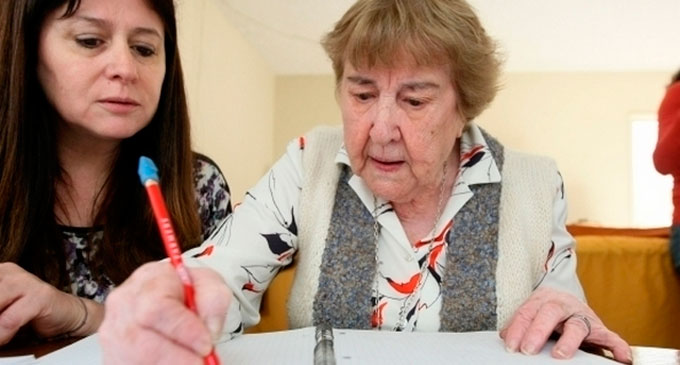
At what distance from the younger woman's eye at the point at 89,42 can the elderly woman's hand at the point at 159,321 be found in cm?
62

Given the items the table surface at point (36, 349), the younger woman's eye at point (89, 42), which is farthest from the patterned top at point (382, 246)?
the younger woman's eye at point (89, 42)

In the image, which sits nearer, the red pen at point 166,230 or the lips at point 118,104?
the red pen at point 166,230

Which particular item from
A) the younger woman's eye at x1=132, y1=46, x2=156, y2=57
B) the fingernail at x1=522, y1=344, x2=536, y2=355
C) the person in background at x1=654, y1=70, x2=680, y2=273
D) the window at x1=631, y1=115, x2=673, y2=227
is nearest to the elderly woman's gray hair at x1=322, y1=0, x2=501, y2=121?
the younger woman's eye at x1=132, y1=46, x2=156, y2=57

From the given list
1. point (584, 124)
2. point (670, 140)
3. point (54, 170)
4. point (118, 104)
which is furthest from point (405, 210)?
point (584, 124)

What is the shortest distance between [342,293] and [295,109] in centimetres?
505

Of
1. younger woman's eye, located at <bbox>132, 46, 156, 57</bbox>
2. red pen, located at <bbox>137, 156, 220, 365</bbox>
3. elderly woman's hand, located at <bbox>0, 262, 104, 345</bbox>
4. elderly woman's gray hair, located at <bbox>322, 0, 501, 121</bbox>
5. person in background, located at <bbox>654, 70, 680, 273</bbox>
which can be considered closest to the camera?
red pen, located at <bbox>137, 156, 220, 365</bbox>

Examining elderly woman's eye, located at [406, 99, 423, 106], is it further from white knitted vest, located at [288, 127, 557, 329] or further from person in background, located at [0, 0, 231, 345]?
person in background, located at [0, 0, 231, 345]

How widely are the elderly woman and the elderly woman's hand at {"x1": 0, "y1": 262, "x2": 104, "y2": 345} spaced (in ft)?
0.57

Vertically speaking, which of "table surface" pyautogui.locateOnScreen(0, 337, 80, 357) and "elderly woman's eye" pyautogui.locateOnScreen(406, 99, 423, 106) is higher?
"elderly woman's eye" pyautogui.locateOnScreen(406, 99, 423, 106)

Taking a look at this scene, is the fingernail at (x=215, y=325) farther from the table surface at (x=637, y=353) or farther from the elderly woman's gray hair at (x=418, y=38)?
the elderly woman's gray hair at (x=418, y=38)

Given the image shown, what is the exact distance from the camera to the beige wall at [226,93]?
3391 millimetres

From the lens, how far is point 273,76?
19.3 feet

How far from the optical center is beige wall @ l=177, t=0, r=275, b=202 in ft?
11.1

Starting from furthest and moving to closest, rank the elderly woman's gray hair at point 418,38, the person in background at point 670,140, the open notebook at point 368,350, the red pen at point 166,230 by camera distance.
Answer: the person in background at point 670,140 < the elderly woman's gray hair at point 418,38 < the open notebook at point 368,350 < the red pen at point 166,230
